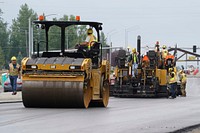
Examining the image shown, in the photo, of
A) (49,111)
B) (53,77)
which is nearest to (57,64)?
(53,77)

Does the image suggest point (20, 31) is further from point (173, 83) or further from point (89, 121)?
point (89, 121)

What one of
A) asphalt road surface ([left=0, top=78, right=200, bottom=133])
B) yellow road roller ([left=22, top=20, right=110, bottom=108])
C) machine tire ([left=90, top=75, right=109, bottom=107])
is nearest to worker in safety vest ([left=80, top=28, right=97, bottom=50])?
yellow road roller ([left=22, top=20, right=110, bottom=108])

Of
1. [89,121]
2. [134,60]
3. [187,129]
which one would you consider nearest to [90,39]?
[89,121]

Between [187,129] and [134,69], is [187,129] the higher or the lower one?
the lower one

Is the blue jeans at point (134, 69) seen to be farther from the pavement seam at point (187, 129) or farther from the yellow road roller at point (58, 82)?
the pavement seam at point (187, 129)

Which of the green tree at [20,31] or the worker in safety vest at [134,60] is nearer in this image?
the worker in safety vest at [134,60]

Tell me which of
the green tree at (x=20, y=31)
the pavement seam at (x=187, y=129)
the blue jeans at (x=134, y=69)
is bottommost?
the pavement seam at (x=187, y=129)

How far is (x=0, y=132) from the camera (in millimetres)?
13086

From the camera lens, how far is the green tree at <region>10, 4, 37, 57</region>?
423 feet

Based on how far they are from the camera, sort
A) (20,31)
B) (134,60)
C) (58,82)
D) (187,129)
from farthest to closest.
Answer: (20,31) → (134,60) → (58,82) → (187,129)

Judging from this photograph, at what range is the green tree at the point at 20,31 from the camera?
12900 centimetres

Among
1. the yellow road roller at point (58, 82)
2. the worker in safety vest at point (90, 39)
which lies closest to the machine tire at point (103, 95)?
the yellow road roller at point (58, 82)

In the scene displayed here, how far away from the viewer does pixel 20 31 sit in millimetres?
130750

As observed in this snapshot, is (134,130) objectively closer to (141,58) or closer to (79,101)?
(79,101)
